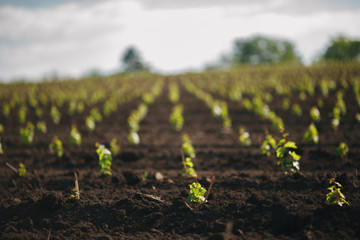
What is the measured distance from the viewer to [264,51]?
6219cm

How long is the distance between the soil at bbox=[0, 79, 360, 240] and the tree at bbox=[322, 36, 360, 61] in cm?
5420

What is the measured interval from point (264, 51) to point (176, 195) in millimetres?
65553

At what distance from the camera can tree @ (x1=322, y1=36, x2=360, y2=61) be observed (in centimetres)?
4942

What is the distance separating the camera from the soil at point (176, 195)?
2.40m

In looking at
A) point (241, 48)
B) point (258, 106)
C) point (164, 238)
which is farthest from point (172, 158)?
point (241, 48)

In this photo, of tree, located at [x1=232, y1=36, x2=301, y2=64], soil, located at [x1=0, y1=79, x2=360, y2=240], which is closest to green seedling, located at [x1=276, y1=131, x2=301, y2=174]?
soil, located at [x1=0, y1=79, x2=360, y2=240]

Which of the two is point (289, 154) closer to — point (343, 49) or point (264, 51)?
point (343, 49)

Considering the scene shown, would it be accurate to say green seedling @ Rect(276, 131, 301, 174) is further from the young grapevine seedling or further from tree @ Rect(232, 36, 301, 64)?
tree @ Rect(232, 36, 301, 64)

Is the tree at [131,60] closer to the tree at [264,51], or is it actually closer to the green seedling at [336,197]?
the tree at [264,51]

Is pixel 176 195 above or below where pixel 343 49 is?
below

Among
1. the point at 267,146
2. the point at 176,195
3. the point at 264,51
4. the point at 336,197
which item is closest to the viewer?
the point at 336,197

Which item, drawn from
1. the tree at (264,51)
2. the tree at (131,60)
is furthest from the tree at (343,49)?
the tree at (131,60)

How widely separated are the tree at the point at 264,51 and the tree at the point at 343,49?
985 cm

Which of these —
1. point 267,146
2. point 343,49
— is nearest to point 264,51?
point 343,49
